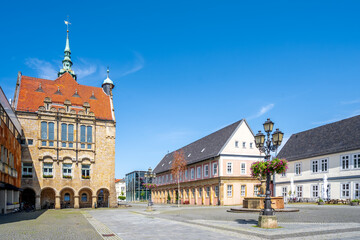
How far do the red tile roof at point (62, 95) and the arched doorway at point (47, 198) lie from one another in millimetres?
10995

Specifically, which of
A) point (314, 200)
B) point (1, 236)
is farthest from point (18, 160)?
point (314, 200)

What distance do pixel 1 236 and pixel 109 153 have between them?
30015 mm

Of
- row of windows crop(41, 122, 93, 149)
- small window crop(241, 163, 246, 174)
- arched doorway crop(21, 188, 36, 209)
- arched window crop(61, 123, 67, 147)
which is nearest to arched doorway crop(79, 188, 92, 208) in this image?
arched doorway crop(21, 188, 36, 209)

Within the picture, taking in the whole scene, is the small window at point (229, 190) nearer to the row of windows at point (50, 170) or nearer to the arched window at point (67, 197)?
the row of windows at point (50, 170)

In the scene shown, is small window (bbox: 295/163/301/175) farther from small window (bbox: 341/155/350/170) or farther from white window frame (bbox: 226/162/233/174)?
white window frame (bbox: 226/162/233/174)

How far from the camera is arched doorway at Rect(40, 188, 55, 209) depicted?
134 feet

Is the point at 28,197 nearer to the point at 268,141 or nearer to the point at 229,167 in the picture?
the point at 229,167

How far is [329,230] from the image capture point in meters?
13.5

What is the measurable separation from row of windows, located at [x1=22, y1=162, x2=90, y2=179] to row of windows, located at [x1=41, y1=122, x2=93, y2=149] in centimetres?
267

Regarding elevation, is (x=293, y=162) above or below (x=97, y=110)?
below

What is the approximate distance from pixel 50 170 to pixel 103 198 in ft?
30.2

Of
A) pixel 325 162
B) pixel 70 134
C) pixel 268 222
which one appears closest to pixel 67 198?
pixel 70 134

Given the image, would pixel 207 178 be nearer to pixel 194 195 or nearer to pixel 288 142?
pixel 194 195

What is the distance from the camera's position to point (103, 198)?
4556cm
